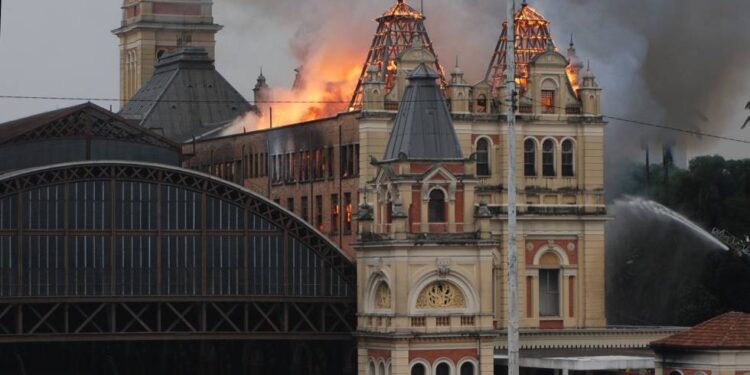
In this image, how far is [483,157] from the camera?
12562 cm

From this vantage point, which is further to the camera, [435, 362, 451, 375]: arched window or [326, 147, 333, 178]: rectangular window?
[326, 147, 333, 178]: rectangular window

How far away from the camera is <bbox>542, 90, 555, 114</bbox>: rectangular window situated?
12712 cm

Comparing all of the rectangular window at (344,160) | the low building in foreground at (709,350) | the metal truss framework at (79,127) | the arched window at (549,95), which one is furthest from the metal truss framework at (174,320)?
the low building in foreground at (709,350)

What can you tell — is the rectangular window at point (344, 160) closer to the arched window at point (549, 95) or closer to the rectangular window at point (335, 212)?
the rectangular window at point (335, 212)

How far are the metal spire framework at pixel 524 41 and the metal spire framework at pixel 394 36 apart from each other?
9.45ft

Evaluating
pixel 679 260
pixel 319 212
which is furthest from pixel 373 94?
pixel 679 260

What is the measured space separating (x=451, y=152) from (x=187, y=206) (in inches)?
514

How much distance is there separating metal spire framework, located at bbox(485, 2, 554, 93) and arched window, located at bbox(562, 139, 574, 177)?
16.0 feet

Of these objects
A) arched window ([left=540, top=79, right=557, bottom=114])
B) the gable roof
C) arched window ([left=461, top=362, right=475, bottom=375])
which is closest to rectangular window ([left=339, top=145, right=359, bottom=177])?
arched window ([left=540, top=79, right=557, bottom=114])

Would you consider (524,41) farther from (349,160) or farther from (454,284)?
(454,284)

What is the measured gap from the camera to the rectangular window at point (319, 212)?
A: 130 metres

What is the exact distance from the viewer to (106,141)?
127 metres

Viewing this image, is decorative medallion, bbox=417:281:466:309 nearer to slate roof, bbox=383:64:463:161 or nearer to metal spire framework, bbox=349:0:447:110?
slate roof, bbox=383:64:463:161

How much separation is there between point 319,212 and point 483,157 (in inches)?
394
